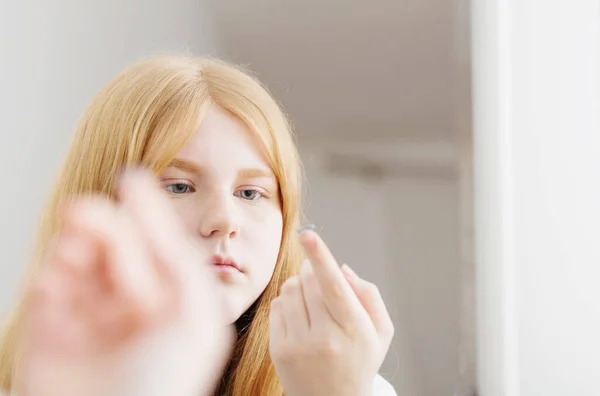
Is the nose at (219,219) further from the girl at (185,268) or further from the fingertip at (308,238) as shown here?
the fingertip at (308,238)

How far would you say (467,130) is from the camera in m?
0.94

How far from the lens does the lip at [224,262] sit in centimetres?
55

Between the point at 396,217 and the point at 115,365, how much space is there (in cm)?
145

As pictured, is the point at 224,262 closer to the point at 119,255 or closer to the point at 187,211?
the point at 187,211

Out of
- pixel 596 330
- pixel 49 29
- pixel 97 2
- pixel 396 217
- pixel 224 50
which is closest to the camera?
pixel 596 330

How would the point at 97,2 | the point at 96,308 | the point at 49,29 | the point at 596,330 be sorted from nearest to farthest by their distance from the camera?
the point at 96,308, the point at 596,330, the point at 49,29, the point at 97,2

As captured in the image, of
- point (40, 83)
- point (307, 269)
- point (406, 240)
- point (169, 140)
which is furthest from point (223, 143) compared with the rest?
point (406, 240)

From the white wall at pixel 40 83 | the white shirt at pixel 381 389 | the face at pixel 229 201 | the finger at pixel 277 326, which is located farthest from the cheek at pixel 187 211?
the white wall at pixel 40 83

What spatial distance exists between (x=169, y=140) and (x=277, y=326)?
0.63 feet

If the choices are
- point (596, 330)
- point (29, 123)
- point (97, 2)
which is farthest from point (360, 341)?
point (97, 2)

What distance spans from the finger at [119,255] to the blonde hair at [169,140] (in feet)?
0.96

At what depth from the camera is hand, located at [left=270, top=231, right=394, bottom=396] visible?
0.43 m

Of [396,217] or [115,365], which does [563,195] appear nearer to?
[115,365]

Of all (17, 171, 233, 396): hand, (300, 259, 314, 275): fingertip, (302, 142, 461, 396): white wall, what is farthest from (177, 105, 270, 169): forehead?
(302, 142, 461, 396): white wall
